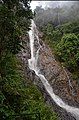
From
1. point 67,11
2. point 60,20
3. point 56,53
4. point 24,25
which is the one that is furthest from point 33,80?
point 67,11

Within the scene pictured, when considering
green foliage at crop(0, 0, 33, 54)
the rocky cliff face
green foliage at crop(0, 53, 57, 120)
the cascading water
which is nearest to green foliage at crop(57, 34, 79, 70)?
the rocky cliff face

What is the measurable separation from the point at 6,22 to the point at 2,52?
1873mm

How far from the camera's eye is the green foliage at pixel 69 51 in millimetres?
33531

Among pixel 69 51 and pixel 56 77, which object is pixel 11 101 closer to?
pixel 56 77

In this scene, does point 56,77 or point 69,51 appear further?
point 69,51

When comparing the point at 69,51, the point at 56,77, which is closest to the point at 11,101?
the point at 56,77

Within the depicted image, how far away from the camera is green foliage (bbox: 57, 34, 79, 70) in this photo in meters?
33.5

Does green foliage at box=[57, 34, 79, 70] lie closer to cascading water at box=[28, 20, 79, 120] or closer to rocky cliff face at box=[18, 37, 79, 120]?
rocky cliff face at box=[18, 37, 79, 120]

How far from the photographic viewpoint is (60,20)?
2137 inches

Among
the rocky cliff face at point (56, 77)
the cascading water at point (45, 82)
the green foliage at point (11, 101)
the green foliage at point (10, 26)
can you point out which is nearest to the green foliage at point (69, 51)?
the rocky cliff face at point (56, 77)

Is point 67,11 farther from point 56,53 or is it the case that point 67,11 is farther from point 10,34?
point 10,34

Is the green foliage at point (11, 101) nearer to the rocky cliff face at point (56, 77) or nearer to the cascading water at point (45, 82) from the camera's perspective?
the rocky cliff face at point (56, 77)

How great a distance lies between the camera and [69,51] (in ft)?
114

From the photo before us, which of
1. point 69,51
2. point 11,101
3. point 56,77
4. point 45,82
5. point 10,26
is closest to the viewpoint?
point 10,26
